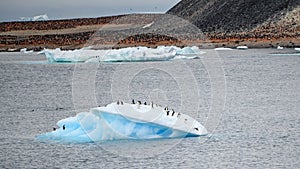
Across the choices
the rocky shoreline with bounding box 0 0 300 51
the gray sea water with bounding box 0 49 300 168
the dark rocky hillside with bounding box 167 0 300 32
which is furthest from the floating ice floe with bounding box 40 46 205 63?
the dark rocky hillside with bounding box 167 0 300 32

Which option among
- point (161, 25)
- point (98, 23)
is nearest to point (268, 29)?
point (161, 25)

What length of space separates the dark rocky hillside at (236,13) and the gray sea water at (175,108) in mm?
37783

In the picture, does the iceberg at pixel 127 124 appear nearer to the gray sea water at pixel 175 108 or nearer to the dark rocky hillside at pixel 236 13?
the gray sea water at pixel 175 108

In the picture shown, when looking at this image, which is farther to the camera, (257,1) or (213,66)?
(257,1)

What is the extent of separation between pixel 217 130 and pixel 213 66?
22.5 meters

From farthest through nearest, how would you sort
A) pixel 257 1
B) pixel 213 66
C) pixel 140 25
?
1. pixel 140 25
2. pixel 257 1
3. pixel 213 66

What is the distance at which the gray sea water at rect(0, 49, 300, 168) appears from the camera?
1295 centimetres

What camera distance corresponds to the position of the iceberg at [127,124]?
1358cm

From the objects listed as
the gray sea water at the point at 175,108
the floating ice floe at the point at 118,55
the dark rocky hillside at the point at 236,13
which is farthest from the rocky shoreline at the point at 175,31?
the gray sea water at the point at 175,108

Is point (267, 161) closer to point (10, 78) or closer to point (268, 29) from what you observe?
point (10, 78)

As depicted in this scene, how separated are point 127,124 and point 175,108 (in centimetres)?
543

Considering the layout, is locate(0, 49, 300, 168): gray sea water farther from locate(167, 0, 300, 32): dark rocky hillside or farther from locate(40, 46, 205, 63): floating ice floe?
locate(167, 0, 300, 32): dark rocky hillside

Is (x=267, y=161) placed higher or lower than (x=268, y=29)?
lower

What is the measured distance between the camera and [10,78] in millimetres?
32656
